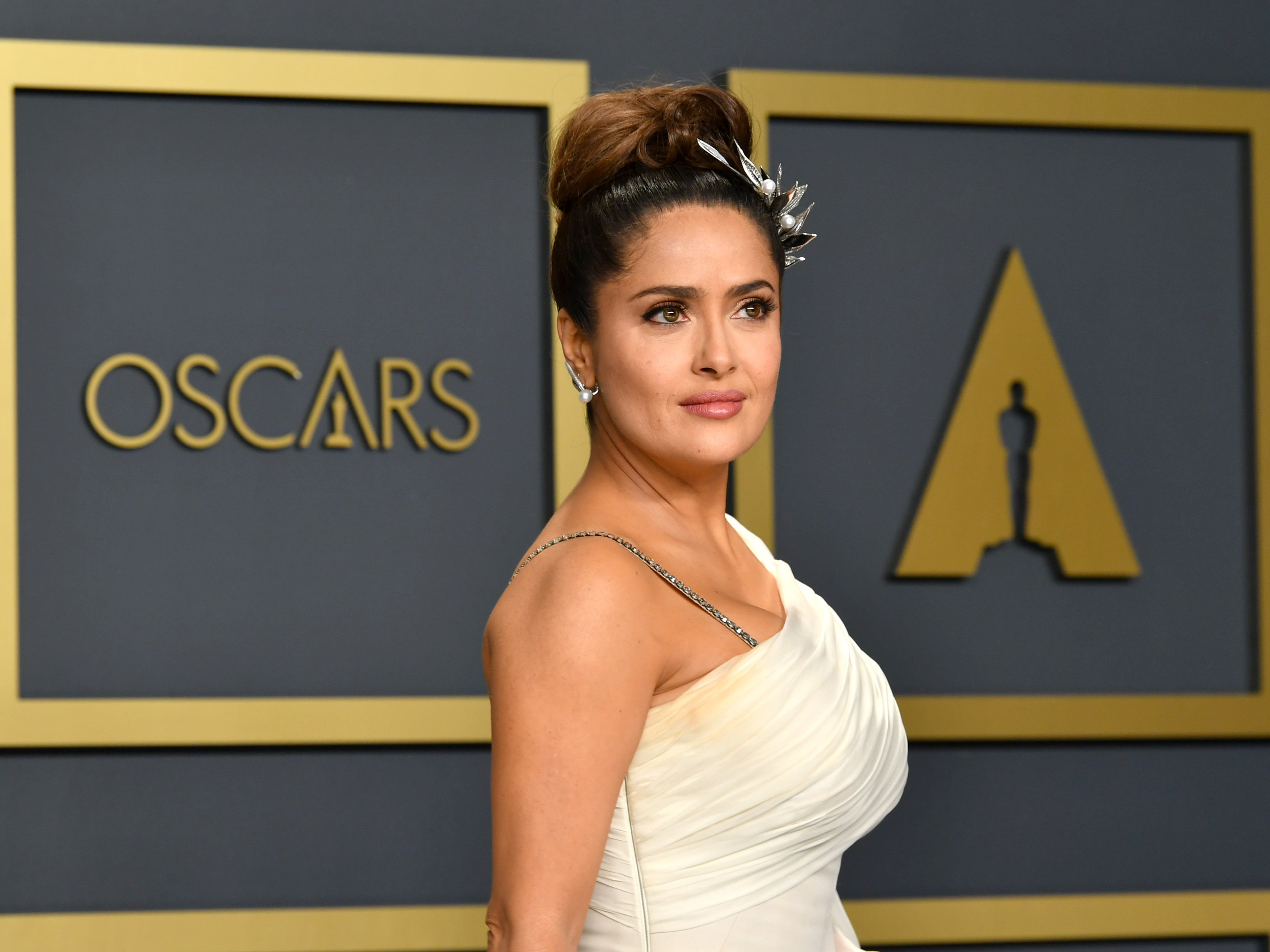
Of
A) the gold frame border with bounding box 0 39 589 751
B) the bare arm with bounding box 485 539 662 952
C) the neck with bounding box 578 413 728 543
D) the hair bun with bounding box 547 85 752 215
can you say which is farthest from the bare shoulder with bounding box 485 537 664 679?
the gold frame border with bounding box 0 39 589 751

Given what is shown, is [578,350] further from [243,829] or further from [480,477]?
[243,829]

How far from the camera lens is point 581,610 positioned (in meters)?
1.26

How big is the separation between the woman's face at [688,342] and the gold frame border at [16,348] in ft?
4.12

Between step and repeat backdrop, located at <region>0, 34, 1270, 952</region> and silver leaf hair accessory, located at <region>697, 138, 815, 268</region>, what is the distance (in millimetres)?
1142

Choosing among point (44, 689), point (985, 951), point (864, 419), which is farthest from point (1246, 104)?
point (44, 689)

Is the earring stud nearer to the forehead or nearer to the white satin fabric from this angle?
the forehead

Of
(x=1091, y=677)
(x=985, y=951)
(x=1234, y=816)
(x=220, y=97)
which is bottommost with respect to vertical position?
(x=985, y=951)

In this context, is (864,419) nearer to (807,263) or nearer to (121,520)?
(807,263)

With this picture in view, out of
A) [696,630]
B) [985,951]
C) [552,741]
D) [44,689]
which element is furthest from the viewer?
[985,951]

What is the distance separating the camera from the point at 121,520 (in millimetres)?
2668

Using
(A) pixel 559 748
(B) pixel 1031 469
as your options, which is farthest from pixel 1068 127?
(A) pixel 559 748

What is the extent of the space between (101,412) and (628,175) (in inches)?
60.8

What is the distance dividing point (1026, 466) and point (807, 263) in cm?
→ 61

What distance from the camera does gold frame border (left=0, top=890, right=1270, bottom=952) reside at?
2.61 meters
